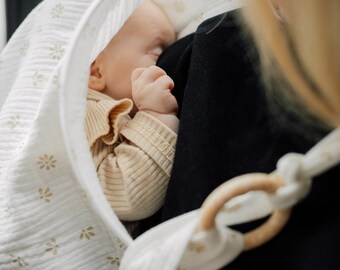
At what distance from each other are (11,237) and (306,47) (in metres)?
0.41

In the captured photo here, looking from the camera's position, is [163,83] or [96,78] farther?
[96,78]

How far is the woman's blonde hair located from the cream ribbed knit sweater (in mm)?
184

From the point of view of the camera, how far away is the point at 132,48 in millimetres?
763

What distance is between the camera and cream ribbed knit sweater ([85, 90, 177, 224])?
1.91 feet

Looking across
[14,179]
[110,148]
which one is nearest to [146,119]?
[110,148]

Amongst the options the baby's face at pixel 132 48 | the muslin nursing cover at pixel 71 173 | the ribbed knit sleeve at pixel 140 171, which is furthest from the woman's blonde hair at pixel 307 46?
the baby's face at pixel 132 48

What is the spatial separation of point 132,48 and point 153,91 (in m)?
0.14

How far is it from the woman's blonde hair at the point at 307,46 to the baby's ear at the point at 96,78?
33cm

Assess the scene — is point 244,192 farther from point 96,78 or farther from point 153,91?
point 96,78

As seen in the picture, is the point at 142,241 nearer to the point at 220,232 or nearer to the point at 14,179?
the point at 220,232

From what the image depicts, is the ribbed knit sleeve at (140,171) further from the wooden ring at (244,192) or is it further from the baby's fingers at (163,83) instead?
the wooden ring at (244,192)

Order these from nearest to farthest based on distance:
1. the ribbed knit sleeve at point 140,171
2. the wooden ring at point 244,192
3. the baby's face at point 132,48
Answer: the wooden ring at point 244,192 < the ribbed knit sleeve at point 140,171 < the baby's face at point 132,48

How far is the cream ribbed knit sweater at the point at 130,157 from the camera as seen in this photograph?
58 centimetres

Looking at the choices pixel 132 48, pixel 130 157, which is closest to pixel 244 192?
pixel 130 157
